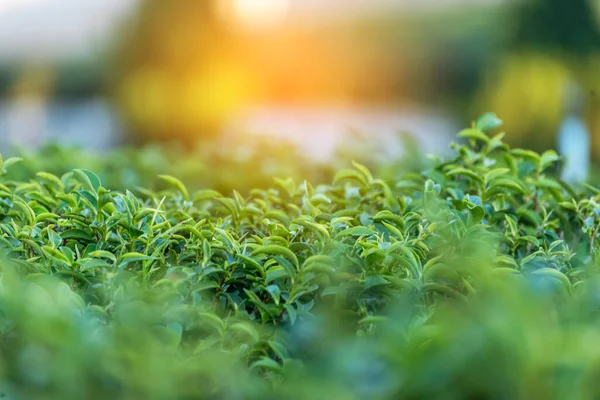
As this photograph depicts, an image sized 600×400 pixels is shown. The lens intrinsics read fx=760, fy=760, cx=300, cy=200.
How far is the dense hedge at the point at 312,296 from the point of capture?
3.39ft

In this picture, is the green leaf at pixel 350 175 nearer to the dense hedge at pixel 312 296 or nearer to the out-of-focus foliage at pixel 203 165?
the dense hedge at pixel 312 296

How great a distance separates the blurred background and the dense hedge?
3.50ft

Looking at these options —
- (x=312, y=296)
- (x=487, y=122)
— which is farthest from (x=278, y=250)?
(x=487, y=122)

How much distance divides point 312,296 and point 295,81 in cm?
2188

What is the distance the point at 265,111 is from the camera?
73.0 feet

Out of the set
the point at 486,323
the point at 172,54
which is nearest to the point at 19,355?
the point at 486,323

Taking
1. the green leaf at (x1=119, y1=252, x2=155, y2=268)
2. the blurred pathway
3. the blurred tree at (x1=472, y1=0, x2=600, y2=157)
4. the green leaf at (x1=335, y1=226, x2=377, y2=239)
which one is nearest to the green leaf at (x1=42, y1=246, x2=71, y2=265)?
the green leaf at (x1=119, y1=252, x2=155, y2=268)

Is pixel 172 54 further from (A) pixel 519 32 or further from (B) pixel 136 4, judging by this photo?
(A) pixel 519 32

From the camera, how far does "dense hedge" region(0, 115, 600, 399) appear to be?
1.03m

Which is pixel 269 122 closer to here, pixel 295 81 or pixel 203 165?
pixel 295 81

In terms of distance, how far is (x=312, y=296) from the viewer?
1.56m

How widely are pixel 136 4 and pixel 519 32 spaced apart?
5.37m

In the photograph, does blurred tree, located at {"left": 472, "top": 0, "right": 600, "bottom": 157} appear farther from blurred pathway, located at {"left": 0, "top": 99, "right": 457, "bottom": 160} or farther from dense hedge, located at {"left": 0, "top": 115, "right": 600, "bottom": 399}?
dense hedge, located at {"left": 0, "top": 115, "right": 600, "bottom": 399}

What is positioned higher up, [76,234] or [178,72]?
[178,72]
